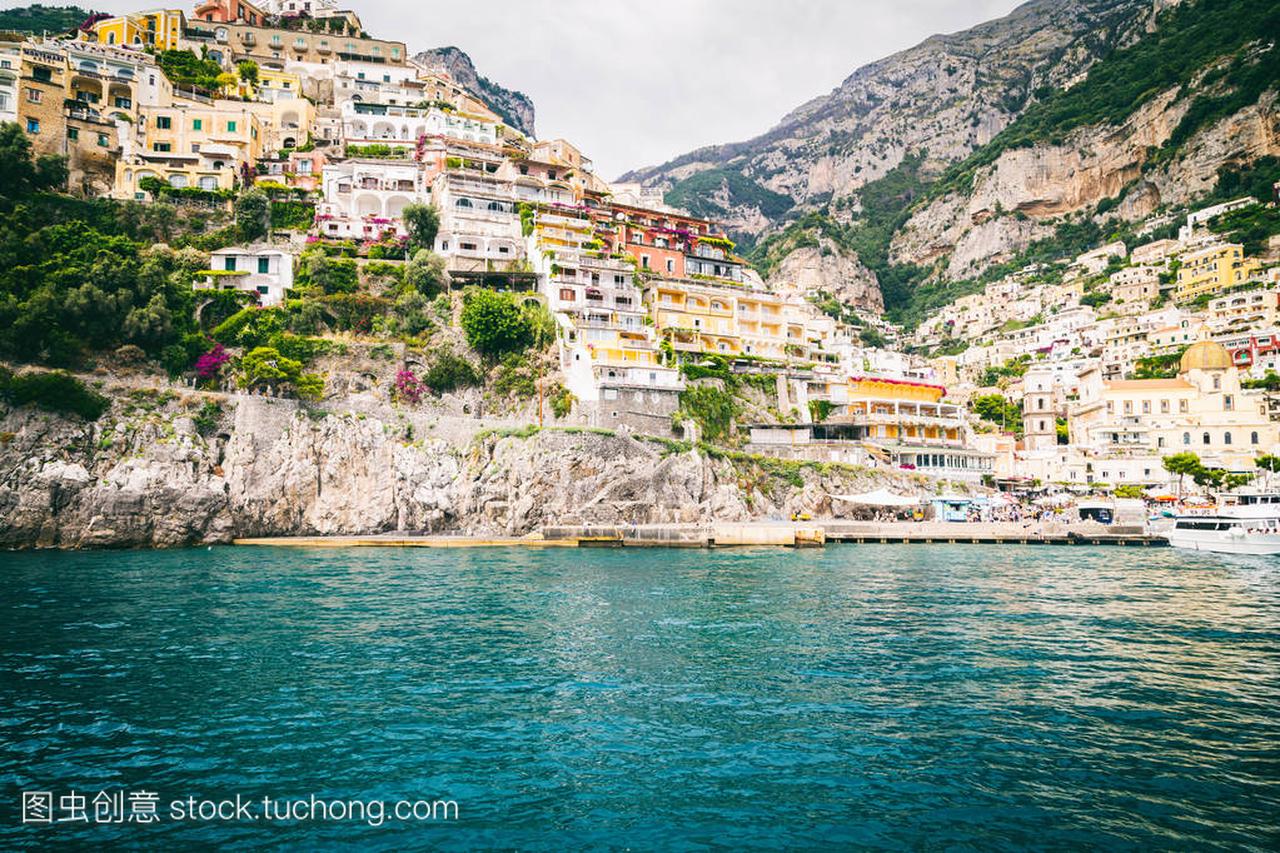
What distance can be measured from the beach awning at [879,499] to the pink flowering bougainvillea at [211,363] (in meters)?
46.5

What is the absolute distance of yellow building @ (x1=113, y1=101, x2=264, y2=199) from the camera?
63.7 metres

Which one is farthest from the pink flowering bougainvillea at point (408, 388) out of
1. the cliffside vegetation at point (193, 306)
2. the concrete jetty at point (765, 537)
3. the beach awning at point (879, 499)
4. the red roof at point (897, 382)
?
the red roof at point (897, 382)

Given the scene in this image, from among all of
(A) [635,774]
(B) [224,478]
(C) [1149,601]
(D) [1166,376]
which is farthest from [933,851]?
(D) [1166,376]

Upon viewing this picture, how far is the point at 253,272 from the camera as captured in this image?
5738 centimetres

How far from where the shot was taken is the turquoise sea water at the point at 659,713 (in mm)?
10469

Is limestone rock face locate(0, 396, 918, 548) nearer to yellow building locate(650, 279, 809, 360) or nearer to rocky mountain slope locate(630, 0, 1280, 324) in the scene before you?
yellow building locate(650, 279, 809, 360)

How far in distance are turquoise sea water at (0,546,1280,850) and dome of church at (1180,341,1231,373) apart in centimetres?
5766

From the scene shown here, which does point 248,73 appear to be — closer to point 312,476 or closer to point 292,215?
point 292,215

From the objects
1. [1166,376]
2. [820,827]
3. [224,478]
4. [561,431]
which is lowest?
[820,827]

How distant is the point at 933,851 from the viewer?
959 centimetres

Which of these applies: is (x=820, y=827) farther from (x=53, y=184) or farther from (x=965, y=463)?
(x=53, y=184)

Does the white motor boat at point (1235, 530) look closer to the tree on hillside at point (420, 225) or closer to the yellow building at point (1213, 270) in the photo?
the tree on hillside at point (420, 225)

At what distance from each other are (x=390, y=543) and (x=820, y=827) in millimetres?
40970

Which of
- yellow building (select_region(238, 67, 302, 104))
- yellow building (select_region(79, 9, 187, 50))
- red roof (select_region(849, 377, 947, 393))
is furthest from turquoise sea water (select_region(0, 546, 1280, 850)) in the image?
yellow building (select_region(79, 9, 187, 50))
